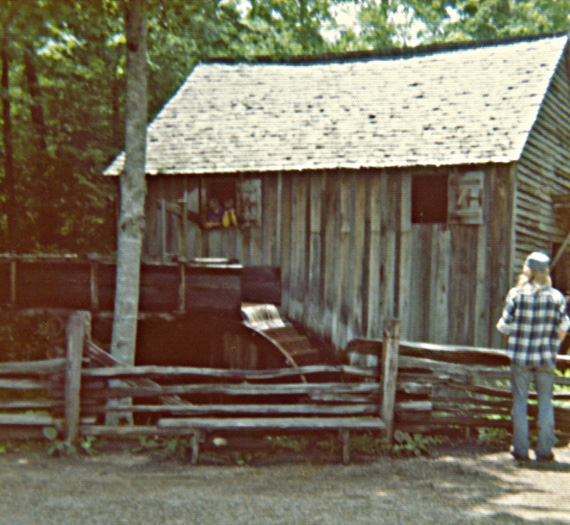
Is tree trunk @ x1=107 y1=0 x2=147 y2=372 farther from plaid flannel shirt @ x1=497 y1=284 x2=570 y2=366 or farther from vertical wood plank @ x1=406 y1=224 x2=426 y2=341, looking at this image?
vertical wood plank @ x1=406 y1=224 x2=426 y2=341

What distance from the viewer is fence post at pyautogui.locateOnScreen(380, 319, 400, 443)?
25.5ft

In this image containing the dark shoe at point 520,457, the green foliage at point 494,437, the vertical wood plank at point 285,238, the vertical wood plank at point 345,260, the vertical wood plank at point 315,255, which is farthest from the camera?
the vertical wood plank at point 285,238

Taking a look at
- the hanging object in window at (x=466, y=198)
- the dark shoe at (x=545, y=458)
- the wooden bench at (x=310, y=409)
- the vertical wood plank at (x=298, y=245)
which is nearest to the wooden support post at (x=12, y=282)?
the wooden bench at (x=310, y=409)

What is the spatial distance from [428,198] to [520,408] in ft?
25.4

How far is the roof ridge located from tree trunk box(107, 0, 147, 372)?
723cm

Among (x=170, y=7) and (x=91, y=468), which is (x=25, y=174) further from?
(x=91, y=468)

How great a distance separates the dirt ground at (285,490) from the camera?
5559mm

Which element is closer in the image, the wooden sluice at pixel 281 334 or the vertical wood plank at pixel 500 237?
the wooden sluice at pixel 281 334

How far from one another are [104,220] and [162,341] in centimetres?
969

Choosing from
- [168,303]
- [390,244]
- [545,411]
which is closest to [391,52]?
[390,244]

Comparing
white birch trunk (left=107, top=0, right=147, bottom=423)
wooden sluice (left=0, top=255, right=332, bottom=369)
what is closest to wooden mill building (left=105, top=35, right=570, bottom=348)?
wooden sluice (left=0, top=255, right=332, bottom=369)

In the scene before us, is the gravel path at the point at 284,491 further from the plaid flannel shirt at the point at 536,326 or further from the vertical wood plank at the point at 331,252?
the vertical wood plank at the point at 331,252

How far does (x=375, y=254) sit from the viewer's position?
42.2ft

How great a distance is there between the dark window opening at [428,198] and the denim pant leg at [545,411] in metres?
6.49
